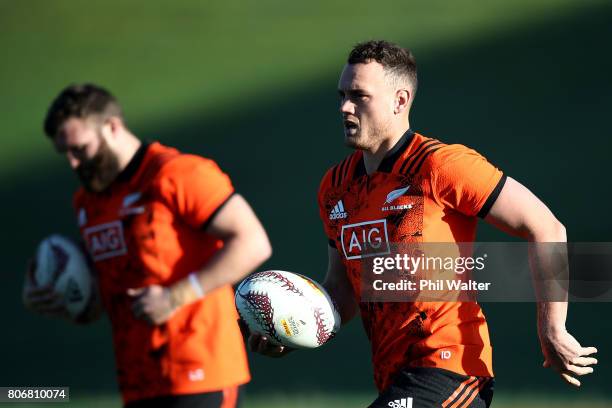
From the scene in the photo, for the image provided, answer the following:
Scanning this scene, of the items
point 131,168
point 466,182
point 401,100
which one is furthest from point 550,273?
point 131,168

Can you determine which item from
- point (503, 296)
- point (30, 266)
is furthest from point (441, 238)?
point (503, 296)

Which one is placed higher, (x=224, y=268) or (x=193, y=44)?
(x=193, y=44)

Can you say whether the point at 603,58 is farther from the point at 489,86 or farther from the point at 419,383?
the point at 419,383

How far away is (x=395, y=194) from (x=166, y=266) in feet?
3.63

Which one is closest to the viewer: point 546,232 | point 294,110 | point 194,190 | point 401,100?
point 194,190

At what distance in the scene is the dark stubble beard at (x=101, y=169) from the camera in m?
3.72

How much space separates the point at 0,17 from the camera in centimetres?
815

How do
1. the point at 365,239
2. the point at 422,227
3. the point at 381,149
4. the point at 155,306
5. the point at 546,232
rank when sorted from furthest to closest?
the point at 381,149 < the point at 365,239 < the point at 422,227 < the point at 546,232 < the point at 155,306

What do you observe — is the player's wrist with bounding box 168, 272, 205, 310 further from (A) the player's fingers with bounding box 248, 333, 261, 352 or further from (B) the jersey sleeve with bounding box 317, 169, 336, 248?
(B) the jersey sleeve with bounding box 317, 169, 336, 248

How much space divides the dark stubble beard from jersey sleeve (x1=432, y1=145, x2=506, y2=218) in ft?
4.32

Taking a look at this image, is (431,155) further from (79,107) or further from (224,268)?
(79,107)

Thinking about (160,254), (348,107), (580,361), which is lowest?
(580,361)

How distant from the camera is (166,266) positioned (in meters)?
3.65

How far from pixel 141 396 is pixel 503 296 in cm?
444
